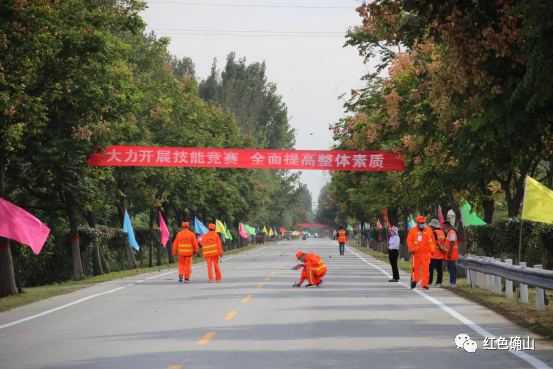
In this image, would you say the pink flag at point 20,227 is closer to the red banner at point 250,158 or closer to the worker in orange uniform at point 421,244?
the worker in orange uniform at point 421,244

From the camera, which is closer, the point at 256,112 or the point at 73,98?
the point at 73,98

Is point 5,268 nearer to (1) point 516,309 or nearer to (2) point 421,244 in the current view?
(2) point 421,244

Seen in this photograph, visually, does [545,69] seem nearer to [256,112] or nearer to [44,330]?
[44,330]

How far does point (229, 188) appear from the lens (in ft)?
205

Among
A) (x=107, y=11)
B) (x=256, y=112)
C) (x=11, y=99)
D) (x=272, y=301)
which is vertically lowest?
(x=272, y=301)

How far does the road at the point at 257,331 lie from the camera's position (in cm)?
953

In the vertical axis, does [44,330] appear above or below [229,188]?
below

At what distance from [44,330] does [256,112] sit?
84.1 m

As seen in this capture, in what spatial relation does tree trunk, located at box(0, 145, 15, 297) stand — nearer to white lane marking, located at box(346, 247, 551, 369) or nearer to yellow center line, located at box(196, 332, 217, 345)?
white lane marking, located at box(346, 247, 551, 369)

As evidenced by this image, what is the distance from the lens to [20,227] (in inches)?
813

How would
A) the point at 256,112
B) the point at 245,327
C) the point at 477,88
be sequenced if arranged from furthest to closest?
the point at 256,112, the point at 245,327, the point at 477,88

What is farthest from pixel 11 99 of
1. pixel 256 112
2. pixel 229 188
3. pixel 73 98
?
pixel 256 112

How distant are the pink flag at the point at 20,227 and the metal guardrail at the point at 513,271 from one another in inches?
431

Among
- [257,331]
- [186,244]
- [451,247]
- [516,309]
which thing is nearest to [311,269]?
[451,247]
